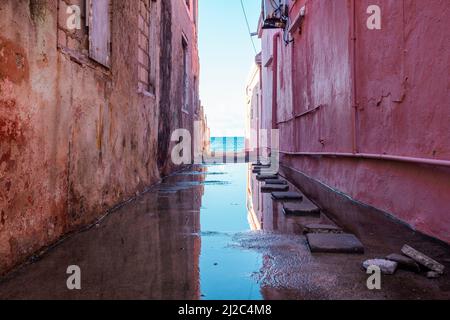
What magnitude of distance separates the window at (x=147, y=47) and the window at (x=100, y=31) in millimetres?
1501

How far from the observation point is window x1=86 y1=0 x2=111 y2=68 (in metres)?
3.89

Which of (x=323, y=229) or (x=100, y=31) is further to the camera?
(x=100, y=31)

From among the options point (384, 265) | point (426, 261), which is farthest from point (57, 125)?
point (426, 261)

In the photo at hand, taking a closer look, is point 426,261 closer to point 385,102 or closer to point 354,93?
point 385,102

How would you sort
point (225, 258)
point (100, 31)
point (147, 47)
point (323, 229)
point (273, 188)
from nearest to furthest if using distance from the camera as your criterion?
1. point (225, 258)
2. point (323, 229)
3. point (100, 31)
4. point (273, 188)
5. point (147, 47)

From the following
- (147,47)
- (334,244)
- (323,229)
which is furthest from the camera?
(147,47)

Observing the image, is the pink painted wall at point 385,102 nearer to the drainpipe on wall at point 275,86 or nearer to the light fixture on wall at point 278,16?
the light fixture on wall at point 278,16

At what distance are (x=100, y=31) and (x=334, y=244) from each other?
3.26 m

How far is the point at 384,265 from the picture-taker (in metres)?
2.32

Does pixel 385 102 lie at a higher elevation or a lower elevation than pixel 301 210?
higher

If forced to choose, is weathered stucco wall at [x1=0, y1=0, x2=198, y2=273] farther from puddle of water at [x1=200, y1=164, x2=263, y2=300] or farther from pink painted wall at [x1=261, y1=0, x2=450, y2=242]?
pink painted wall at [x1=261, y1=0, x2=450, y2=242]

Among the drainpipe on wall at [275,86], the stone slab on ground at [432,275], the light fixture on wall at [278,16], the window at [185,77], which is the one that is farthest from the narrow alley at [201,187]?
the drainpipe on wall at [275,86]

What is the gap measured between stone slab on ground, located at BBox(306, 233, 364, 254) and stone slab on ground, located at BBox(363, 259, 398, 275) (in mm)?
323

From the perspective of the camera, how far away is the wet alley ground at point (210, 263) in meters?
1.98
